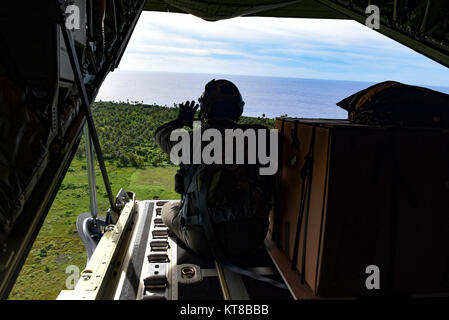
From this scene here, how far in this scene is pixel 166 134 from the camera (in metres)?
2.20

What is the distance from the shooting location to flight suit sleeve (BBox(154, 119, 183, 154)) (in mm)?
2188

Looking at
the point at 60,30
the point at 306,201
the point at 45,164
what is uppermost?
the point at 60,30

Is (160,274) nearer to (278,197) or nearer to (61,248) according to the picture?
(278,197)

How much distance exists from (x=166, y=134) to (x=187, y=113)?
0.25 meters

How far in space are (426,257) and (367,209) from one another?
0.44m

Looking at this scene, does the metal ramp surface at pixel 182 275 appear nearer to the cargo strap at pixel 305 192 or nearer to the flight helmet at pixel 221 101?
the cargo strap at pixel 305 192

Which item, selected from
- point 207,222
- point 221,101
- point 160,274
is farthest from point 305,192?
point 160,274

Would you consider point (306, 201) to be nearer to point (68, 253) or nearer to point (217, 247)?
point (217, 247)

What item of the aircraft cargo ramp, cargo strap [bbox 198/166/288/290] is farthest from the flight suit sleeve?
the aircraft cargo ramp

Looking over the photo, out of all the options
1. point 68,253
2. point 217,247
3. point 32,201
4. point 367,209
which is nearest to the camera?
point 32,201

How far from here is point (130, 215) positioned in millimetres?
2643

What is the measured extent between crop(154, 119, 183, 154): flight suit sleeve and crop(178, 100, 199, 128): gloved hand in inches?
1.6

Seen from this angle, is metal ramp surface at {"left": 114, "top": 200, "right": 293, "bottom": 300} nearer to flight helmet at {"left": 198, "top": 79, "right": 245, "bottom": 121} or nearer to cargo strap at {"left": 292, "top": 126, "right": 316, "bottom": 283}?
cargo strap at {"left": 292, "top": 126, "right": 316, "bottom": 283}
